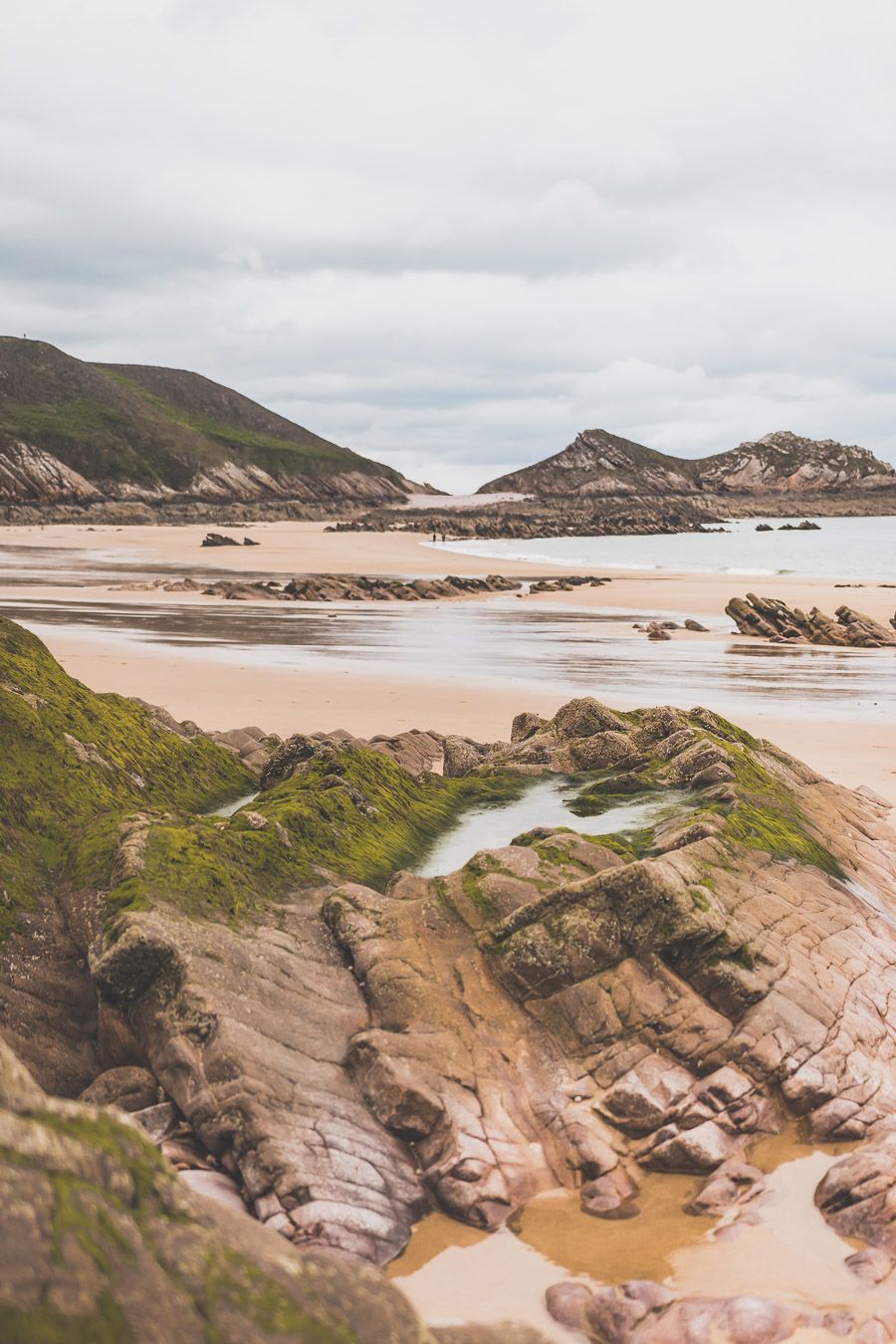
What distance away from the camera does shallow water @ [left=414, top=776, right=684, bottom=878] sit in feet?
29.0

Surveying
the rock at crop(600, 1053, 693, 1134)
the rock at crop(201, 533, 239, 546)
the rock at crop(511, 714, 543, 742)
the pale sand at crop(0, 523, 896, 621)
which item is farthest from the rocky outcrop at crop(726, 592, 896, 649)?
the rock at crop(201, 533, 239, 546)

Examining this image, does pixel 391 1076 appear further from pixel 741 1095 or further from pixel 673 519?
pixel 673 519

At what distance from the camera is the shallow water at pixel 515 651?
20.6 metres

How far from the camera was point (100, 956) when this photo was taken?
223 inches

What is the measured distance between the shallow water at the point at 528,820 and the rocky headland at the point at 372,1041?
0.51 metres

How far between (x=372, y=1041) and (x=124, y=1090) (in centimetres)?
121

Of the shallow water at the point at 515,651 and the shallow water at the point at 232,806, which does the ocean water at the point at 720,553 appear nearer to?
the shallow water at the point at 515,651

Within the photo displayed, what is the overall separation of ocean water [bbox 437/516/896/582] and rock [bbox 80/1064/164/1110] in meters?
55.5

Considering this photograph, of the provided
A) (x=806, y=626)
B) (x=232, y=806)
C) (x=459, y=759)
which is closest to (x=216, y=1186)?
(x=232, y=806)

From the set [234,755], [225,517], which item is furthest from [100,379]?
[234,755]

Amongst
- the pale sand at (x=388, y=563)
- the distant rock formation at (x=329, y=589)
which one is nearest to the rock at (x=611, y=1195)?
the pale sand at (x=388, y=563)

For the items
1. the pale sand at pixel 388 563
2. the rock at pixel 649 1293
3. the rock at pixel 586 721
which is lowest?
the rock at pixel 649 1293

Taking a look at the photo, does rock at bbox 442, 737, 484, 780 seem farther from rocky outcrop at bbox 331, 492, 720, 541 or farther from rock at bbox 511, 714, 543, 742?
rocky outcrop at bbox 331, 492, 720, 541

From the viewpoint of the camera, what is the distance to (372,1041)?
5.61 m
